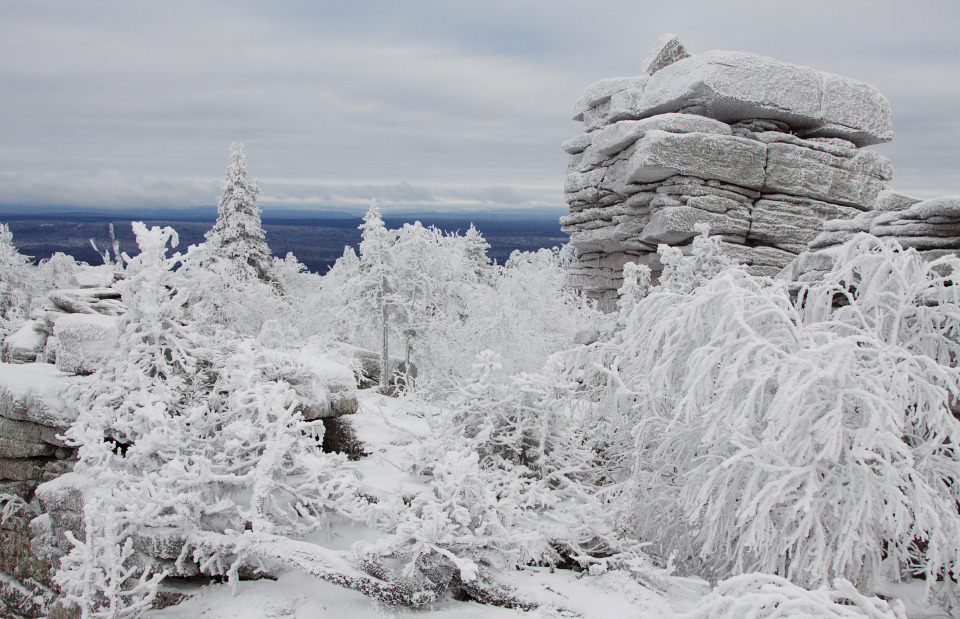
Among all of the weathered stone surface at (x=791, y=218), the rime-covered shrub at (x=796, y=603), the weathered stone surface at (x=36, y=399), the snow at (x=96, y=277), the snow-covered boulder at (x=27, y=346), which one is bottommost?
the rime-covered shrub at (x=796, y=603)

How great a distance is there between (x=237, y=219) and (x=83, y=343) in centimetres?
2097

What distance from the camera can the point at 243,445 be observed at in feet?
22.4

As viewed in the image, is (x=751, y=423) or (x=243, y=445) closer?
(x=751, y=423)

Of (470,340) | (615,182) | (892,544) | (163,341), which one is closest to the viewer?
(892,544)

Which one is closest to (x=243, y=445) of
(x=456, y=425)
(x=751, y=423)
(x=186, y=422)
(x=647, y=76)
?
(x=186, y=422)

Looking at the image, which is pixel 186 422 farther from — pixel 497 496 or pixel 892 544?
pixel 892 544

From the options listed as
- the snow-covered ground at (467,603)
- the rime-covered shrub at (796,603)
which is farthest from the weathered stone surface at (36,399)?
the rime-covered shrub at (796,603)

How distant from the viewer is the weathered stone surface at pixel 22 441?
783cm

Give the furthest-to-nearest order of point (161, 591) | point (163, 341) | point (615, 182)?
point (615, 182) < point (163, 341) < point (161, 591)

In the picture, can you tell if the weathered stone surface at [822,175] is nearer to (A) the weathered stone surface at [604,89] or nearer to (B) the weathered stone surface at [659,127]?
(B) the weathered stone surface at [659,127]

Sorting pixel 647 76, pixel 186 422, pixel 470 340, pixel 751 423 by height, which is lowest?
pixel 470 340

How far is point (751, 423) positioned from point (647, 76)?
21.1 m

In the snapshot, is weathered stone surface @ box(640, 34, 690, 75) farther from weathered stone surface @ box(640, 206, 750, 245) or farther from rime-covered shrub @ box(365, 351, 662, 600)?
rime-covered shrub @ box(365, 351, 662, 600)

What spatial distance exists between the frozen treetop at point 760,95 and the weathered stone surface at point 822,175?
4.02ft
